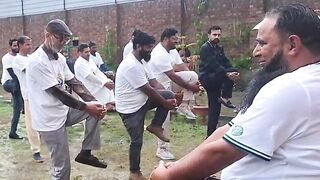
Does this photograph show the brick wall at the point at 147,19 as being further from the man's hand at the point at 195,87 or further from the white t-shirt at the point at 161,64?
the white t-shirt at the point at 161,64

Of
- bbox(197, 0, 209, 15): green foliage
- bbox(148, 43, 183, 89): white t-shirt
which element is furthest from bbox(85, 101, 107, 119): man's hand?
bbox(197, 0, 209, 15): green foliage

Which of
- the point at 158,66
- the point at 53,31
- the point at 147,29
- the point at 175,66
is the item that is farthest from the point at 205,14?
the point at 53,31

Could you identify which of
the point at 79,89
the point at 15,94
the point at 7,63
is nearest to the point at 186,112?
the point at 15,94

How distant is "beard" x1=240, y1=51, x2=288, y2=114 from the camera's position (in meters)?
1.96

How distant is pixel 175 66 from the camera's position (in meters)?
7.71

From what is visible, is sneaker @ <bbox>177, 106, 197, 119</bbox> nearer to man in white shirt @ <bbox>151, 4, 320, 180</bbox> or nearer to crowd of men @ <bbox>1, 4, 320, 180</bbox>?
crowd of men @ <bbox>1, 4, 320, 180</bbox>

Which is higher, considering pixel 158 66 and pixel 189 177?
pixel 189 177

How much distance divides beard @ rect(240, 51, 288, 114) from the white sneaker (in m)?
4.92

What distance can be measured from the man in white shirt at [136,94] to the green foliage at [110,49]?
35.4 feet

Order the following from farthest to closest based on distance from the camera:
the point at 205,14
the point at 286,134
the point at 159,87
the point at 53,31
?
1. the point at 205,14
2. the point at 159,87
3. the point at 53,31
4. the point at 286,134

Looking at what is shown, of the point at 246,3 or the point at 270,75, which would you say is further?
the point at 246,3

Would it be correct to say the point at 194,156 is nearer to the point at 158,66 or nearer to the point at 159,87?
the point at 159,87

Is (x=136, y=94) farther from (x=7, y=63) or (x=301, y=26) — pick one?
(x=301, y=26)

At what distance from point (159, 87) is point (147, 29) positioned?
9819 millimetres
